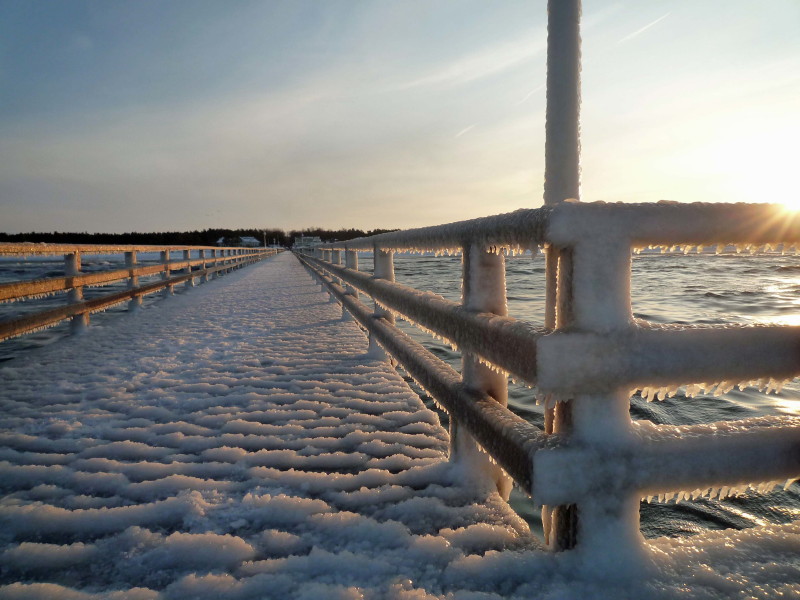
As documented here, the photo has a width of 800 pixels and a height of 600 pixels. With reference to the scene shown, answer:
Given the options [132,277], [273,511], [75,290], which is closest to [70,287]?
[75,290]

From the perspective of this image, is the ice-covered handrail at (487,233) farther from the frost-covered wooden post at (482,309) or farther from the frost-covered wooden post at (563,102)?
the frost-covered wooden post at (563,102)

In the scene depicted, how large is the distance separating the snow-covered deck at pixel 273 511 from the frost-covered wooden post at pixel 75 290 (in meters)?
3.09

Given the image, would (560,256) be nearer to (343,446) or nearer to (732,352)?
(732,352)

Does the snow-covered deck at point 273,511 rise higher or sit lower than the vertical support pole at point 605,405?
lower

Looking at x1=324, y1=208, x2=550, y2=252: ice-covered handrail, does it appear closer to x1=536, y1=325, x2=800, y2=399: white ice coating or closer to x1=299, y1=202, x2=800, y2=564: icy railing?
x1=299, y1=202, x2=800, y2=564: icy railing

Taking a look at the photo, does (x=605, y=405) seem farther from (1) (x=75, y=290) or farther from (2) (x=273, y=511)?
(1) (x=75, y=290)

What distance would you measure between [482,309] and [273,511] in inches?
45.1

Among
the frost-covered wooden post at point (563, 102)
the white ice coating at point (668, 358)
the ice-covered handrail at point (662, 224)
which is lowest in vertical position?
the white ice coating at point (668, 358)

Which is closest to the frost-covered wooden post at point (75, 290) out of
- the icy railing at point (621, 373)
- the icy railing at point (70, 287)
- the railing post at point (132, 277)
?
the icy railing at point (70, 287)

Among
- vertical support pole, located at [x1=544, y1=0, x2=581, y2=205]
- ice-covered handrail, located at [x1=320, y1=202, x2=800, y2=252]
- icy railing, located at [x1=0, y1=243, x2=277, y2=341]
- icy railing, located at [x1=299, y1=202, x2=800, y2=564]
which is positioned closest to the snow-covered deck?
icy railing, located at [x1=299, y1=202, x2=800, y2=564]

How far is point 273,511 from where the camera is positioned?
1809mm

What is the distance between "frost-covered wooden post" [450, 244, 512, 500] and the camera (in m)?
1.74

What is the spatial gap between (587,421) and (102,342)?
239 inches

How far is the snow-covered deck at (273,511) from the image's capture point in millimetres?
1340
